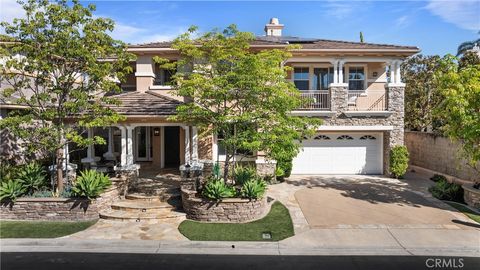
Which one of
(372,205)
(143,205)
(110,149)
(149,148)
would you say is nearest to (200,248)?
(143,205)

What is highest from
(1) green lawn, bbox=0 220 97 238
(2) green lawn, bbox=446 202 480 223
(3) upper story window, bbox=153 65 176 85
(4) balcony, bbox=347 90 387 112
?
(3) upper story window, bbox=153 65 176 85

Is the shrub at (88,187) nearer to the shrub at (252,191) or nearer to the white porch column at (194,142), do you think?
the white porch column at (194,142)

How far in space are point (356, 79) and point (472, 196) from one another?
28.5 feet

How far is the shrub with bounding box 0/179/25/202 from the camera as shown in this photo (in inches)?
454

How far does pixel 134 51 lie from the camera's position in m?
17.0

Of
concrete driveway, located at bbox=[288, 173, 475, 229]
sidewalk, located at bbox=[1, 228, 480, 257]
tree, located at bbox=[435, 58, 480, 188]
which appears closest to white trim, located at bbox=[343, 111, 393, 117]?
concrete driveway, located at bbox=[288, 173, 475, 229]

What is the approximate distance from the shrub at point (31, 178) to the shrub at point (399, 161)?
15.5m

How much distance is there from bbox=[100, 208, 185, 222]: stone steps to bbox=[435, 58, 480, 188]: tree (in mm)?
9765

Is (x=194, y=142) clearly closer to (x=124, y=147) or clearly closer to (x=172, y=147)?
Answer: (x=124, y=147)

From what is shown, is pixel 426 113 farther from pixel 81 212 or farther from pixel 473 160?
pixel 81 212

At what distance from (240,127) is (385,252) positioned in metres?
6.04

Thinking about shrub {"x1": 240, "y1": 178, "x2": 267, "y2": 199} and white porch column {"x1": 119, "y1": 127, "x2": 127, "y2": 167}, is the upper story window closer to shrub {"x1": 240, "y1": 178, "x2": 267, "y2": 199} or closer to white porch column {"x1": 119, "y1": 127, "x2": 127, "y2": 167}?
white porch column {"x1": 119, "y1": 127, "x2": 127, "y2": 167}

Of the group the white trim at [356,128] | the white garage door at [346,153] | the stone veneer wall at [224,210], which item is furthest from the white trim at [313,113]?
the stone veneer wall at [224,210]

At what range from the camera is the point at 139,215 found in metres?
11.5
